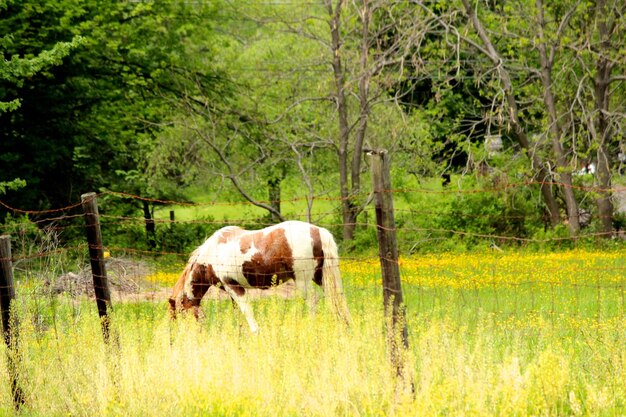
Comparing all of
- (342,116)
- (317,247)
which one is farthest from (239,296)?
(342,116)

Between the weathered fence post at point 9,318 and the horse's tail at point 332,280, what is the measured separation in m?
3.49

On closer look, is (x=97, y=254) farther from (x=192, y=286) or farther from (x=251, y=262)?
(x=251, y=262)

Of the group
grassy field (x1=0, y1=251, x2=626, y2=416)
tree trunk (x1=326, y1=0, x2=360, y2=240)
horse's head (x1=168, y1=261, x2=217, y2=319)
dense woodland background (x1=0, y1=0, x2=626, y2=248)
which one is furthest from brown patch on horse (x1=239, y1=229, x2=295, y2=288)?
tree trunk (x1=326, y1=0, x2=360, y2=240)

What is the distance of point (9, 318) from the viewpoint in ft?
34.0

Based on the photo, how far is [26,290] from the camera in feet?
48.7

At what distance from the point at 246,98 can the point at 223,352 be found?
70.2 feet

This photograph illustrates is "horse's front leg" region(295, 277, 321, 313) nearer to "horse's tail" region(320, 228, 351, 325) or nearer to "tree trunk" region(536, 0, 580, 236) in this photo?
"horse's tail" region(320, 228, 351, 325)

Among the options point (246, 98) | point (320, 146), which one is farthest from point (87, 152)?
point (320, 146)

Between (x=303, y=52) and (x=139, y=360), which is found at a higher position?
(x=303, y=52)

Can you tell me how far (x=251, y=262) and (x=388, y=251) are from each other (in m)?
5.32

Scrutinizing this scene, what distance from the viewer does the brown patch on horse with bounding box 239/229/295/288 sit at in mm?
13922

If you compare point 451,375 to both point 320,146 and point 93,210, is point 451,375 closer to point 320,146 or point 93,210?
point 93,210

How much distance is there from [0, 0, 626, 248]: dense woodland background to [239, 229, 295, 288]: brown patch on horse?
11449mm

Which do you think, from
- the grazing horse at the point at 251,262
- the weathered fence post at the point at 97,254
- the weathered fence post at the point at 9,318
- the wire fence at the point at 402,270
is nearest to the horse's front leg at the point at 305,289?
the grazing horse at the point at 251,262
